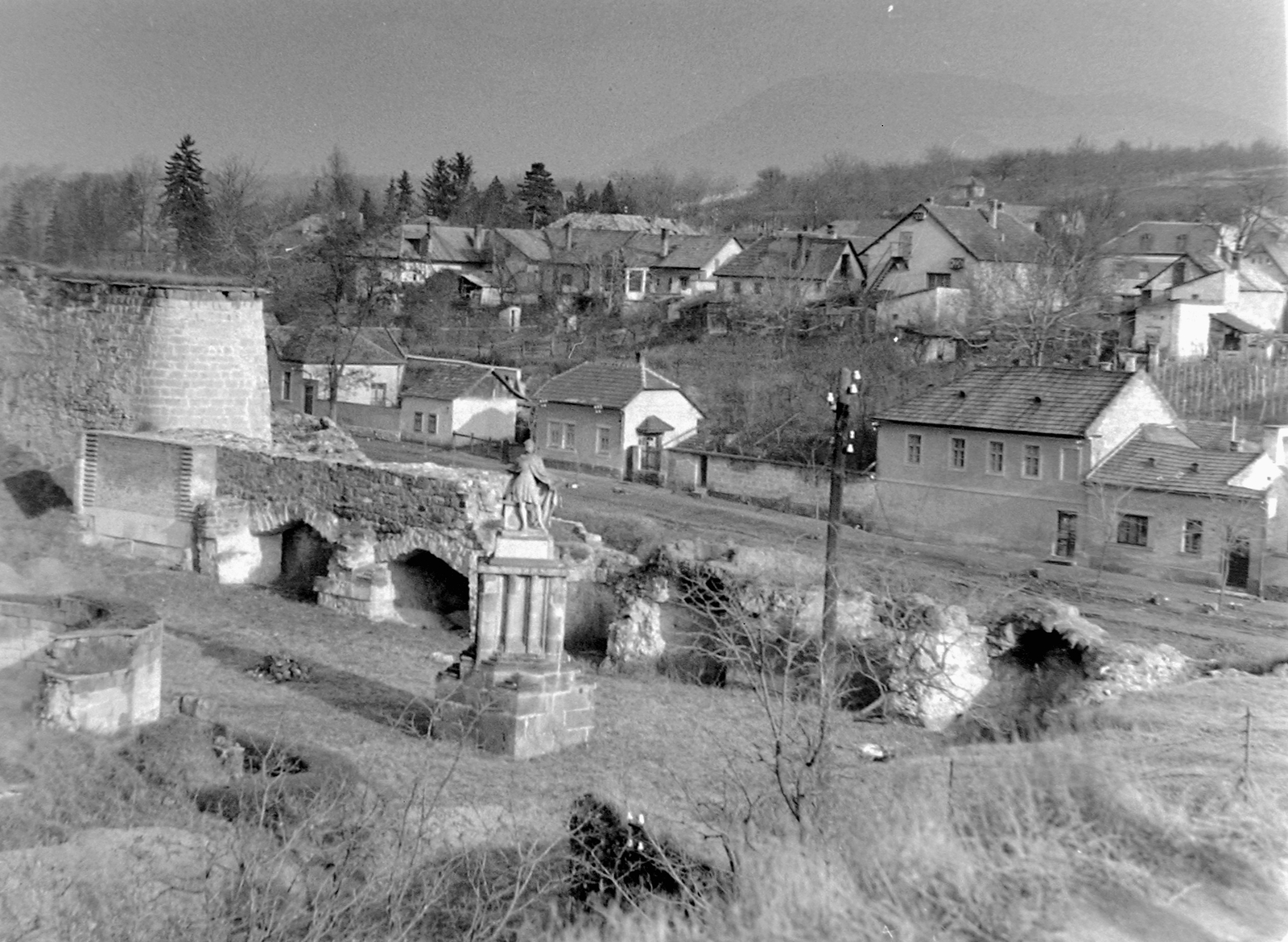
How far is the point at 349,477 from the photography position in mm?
19109

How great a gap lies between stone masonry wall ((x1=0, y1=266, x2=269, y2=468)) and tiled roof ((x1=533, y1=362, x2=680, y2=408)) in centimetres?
1019

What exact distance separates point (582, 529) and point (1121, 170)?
28.3 metres

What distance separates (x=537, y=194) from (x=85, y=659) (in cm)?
5035

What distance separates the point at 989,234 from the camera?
35375 millimetres

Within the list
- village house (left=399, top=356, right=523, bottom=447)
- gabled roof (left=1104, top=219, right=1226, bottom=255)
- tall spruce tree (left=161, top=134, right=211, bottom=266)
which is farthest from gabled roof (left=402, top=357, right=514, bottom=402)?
gabled roof (left=1104, top=219, right=1226, bottom=255)

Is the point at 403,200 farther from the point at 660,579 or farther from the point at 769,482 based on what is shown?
the point at 660,579

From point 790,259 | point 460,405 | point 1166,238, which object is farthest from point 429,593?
point 790,259

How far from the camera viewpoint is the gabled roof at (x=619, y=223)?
57250 mm

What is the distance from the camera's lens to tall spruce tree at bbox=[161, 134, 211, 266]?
2609 centimetres

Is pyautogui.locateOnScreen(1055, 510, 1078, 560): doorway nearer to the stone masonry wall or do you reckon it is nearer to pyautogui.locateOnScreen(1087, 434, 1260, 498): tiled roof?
pyautogui.locateOnScreen(1087, 434, 1260, 498): tiled roof

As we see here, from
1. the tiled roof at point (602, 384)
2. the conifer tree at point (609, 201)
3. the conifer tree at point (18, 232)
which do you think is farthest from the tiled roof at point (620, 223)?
the conifer tree at point (18, 232)

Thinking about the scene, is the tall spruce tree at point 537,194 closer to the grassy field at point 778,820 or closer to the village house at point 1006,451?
the village house at point 1006,451

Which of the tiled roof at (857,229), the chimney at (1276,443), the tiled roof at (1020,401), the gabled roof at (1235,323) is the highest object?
the tiled roof at (857,229)

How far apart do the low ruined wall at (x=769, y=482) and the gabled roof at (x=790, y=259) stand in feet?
42.8
